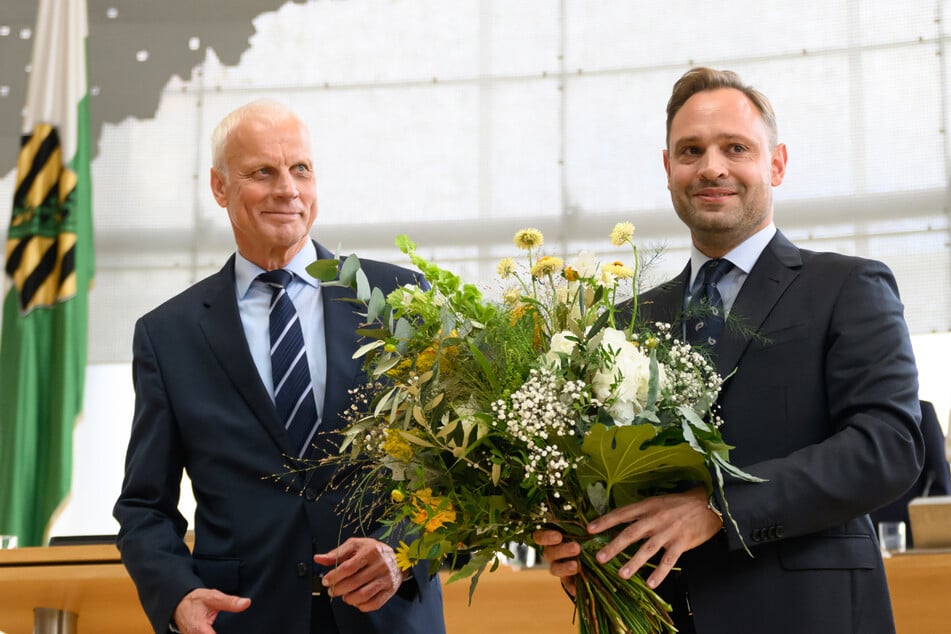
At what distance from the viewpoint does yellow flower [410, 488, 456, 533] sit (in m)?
1.55

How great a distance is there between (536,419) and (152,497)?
0.99 meters

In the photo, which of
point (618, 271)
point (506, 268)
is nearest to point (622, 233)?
point (618, 271)

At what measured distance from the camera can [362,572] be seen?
1.87m

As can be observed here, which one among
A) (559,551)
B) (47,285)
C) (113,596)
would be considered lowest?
(113,596)

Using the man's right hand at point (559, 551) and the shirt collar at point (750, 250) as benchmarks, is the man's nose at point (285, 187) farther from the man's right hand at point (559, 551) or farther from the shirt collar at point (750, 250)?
the man's right hand at point (559, 551)

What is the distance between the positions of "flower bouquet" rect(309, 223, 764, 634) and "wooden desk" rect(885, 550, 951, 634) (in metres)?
1.27

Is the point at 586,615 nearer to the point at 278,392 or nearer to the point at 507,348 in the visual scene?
the point at 507,348

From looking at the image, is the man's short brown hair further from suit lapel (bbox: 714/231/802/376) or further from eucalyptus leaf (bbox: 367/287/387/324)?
eucalyptus leaf (bbox: 367/287/387/324)

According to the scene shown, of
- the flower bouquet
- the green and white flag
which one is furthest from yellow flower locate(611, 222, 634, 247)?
the green and white flag

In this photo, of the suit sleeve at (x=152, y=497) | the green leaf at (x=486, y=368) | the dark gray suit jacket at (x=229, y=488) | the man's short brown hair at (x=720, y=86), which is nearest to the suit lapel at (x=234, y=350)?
the dark gray suit jacket at (x=229, y=488)

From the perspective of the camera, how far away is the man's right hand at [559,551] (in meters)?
1.60

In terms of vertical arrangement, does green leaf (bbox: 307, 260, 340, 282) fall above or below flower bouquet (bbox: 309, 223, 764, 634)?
above

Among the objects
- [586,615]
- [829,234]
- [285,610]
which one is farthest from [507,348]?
[829,234]

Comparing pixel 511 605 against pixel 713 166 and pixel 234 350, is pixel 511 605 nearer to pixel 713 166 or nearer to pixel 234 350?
pixel 234 350
